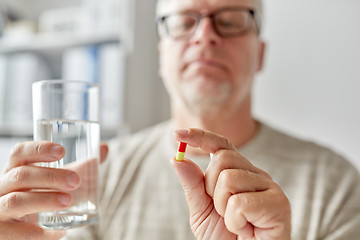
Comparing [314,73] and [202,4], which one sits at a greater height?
[202,4]

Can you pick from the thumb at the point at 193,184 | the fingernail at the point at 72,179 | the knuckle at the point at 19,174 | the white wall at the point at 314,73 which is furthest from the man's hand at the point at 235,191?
the white wall at the point at 314,73

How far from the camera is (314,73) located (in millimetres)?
1523

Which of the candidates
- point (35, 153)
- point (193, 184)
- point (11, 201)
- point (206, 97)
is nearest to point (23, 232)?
point (11, 201)

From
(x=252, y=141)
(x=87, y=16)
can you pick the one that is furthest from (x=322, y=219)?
(x=87, y=16)

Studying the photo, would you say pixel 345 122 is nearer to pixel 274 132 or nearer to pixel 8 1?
Answer: pixel 274 132

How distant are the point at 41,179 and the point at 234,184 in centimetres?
35

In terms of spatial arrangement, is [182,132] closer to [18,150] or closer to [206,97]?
[18,150]

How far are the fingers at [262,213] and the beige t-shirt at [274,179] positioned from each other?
20.5 inches

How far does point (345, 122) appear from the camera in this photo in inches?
58.2

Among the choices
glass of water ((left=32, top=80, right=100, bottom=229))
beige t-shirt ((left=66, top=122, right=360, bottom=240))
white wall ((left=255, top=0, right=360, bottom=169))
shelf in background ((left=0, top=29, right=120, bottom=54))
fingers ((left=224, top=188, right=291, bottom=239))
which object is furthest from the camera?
shelf in background ((left=0, top=29, right=120, bottom=54))

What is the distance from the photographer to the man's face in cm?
115

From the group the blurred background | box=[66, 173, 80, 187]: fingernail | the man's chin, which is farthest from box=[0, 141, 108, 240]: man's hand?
the blurred background

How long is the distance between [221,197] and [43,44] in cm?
167

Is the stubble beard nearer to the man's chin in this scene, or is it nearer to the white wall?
the man's chin
